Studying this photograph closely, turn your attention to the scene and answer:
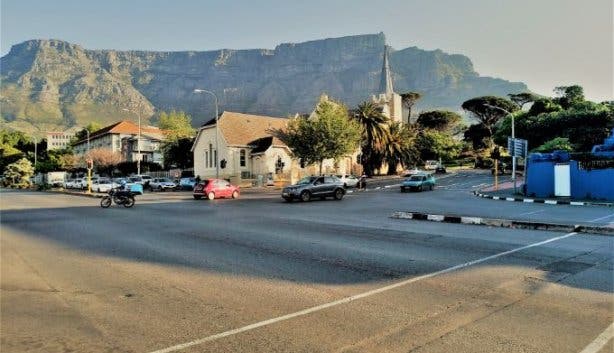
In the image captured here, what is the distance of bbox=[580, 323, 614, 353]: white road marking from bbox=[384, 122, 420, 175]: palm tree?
190 feet

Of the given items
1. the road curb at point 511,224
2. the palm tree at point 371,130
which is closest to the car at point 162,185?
the palm tree at point 371,130

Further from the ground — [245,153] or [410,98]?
[410,98]

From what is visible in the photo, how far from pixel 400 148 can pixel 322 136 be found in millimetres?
20639

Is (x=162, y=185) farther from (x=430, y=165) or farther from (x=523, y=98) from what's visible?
(x=523, y=98)

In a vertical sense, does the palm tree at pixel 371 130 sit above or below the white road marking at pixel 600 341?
above

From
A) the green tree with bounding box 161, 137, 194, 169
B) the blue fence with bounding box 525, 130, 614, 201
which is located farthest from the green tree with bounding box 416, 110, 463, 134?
the blue fence with bounding box 525, 130, 614, 201

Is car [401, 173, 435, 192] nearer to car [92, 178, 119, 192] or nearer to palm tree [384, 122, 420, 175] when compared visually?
palm tree [384, 122, 420, 175]

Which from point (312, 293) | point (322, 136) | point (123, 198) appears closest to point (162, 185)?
point (322, 136)

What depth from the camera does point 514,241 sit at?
37.7 feet

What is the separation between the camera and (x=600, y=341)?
15.6 ft

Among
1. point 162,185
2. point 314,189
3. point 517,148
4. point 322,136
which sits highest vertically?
point 322,136

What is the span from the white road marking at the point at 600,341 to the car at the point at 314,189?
23.7 metres

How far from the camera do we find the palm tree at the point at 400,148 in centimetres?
6353

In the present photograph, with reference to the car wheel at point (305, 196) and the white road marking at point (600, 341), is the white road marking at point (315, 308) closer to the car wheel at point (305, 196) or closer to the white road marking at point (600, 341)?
the white road marking at point (600, 341)
